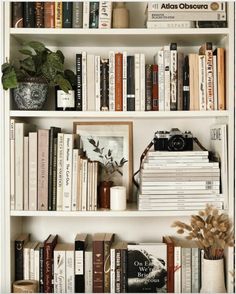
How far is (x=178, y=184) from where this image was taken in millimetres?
2104

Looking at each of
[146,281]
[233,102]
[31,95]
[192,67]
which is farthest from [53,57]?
[146,281]

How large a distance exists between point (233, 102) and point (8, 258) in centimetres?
105

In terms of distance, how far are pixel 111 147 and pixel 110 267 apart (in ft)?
1.63

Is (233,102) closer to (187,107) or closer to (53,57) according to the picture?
(187,107)

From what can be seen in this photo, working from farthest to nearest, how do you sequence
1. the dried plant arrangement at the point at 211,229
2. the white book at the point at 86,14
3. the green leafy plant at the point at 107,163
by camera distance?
the green leafy plant at the point at 107,163, the white book at the point at 86,14, the dried plant arrangement at the point at 211,229

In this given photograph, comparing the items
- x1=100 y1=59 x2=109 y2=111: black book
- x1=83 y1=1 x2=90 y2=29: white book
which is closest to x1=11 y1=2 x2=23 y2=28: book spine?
x1=83 y1=1 x2=90 y2=29: white book

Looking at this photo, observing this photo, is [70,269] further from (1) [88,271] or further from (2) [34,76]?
(2) [34,76]

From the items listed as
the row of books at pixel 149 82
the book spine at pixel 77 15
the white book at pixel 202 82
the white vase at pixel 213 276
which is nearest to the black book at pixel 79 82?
the row of books at pixel 149 82

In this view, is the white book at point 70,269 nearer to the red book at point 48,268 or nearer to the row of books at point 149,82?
the red book at point 48,268

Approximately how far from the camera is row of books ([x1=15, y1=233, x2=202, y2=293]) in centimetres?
215

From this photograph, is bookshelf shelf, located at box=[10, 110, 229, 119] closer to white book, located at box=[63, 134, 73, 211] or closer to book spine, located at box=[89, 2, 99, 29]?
white book, located at box=[63, 134, 73, 211]

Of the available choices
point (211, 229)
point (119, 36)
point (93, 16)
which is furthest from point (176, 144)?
point (93, 16)

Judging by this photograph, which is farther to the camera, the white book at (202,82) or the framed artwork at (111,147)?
the framed artwork at (111,147)

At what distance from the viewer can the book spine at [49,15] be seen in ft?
6.92
